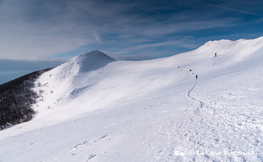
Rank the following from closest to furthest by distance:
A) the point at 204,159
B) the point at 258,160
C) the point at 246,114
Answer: the point at 258,160
the point at 204,159
the point at 246,114

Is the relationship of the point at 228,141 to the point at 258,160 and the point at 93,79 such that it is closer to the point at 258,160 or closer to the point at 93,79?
the point at 258,160

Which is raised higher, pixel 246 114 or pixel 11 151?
pixel 246 114

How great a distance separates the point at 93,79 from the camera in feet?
132

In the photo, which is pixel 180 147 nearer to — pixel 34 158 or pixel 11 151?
pixel 34 158

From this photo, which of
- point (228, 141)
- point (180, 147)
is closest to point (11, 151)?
point (180, 147)

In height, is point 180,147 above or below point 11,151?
above

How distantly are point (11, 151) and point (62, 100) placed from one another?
73.3 ft

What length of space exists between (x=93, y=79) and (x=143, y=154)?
3791cm

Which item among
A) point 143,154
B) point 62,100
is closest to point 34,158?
point 143,154

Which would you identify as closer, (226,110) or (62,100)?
(226,110)

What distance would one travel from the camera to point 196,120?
6.60m

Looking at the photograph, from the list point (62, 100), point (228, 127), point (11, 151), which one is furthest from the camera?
point (62, 100)

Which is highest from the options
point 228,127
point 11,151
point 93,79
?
point 93,79

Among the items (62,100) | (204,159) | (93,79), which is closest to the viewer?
(204,159)
